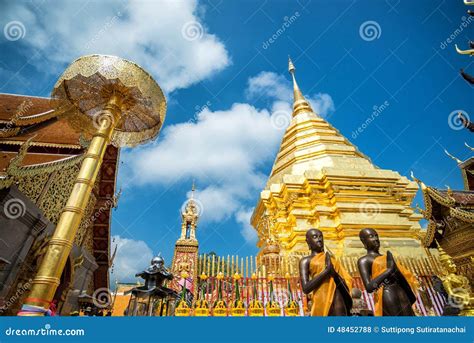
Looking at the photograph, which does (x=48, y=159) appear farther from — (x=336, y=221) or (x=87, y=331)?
(x=336, y=221)

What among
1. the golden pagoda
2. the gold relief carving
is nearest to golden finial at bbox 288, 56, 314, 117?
the golden pagoda

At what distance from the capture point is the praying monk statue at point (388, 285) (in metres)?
3.07

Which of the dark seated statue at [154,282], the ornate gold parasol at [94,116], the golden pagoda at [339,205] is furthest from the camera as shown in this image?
the golden pagoda at [339,205]

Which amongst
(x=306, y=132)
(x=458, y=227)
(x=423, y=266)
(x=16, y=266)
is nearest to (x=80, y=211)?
(x=16, y=266)

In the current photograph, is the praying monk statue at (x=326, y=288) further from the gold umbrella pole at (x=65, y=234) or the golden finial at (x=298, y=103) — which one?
the golden finial at (x=298, y=103)

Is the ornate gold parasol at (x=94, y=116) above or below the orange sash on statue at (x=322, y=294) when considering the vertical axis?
above

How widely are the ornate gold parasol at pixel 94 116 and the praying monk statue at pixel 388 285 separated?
313 cm

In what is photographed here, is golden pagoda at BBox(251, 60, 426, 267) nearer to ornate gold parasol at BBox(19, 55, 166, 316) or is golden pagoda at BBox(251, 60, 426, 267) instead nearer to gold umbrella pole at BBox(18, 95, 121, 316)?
ornate gold parasol at BBox(19, 55, 166, 316)

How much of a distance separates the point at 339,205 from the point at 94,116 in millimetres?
9543

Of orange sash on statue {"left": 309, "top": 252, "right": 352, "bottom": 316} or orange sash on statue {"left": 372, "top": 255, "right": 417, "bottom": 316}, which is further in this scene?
orange sash on statue {"left": 372, "top": 255, "right": 417, "bottom": 316}

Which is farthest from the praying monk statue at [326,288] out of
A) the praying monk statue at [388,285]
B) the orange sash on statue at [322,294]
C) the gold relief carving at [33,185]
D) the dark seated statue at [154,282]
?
the gold relief carving at [33,185]

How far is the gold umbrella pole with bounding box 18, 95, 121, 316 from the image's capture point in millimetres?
2464

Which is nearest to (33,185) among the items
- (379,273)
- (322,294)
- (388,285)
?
(322,294)

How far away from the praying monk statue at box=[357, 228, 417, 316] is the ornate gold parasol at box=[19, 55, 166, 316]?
313cm
